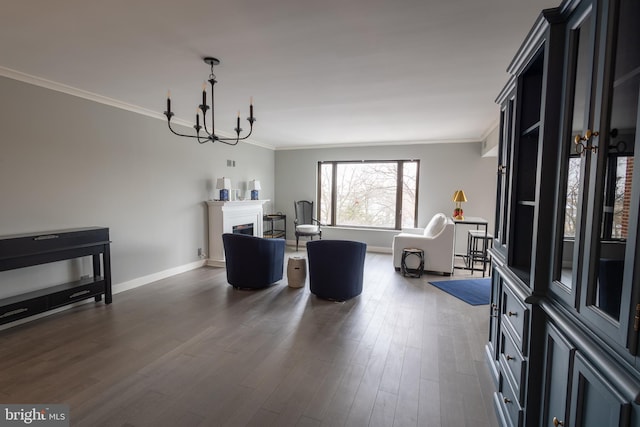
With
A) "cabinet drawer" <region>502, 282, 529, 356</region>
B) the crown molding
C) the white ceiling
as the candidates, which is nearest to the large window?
the white ceiling

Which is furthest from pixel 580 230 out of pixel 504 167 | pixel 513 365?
pixel 504 167

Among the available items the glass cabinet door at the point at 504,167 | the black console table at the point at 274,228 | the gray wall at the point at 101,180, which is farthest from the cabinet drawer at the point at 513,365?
the black console table at the point at 274,228

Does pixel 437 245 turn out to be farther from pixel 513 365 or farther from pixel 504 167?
pixel 513 365

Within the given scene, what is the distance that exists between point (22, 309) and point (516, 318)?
13.3 ft

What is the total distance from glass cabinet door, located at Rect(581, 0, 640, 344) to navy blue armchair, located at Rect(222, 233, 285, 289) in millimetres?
3517

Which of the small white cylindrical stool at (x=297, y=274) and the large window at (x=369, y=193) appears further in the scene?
the large window at (x=369, y=193)

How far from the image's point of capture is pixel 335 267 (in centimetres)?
377

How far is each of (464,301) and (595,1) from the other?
3.54 metres

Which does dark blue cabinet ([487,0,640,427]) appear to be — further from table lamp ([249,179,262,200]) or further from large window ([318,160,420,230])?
table lamp ([249,179,262,200])

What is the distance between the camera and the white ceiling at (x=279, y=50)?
190 cm

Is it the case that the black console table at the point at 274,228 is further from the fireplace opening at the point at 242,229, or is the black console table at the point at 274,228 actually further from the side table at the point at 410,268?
the side table at the point at 410,268

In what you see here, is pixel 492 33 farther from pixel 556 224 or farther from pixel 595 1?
pixel 556 224

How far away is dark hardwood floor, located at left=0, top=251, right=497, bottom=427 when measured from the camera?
193 cm

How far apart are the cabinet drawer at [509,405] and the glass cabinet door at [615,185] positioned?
0.83 metres
